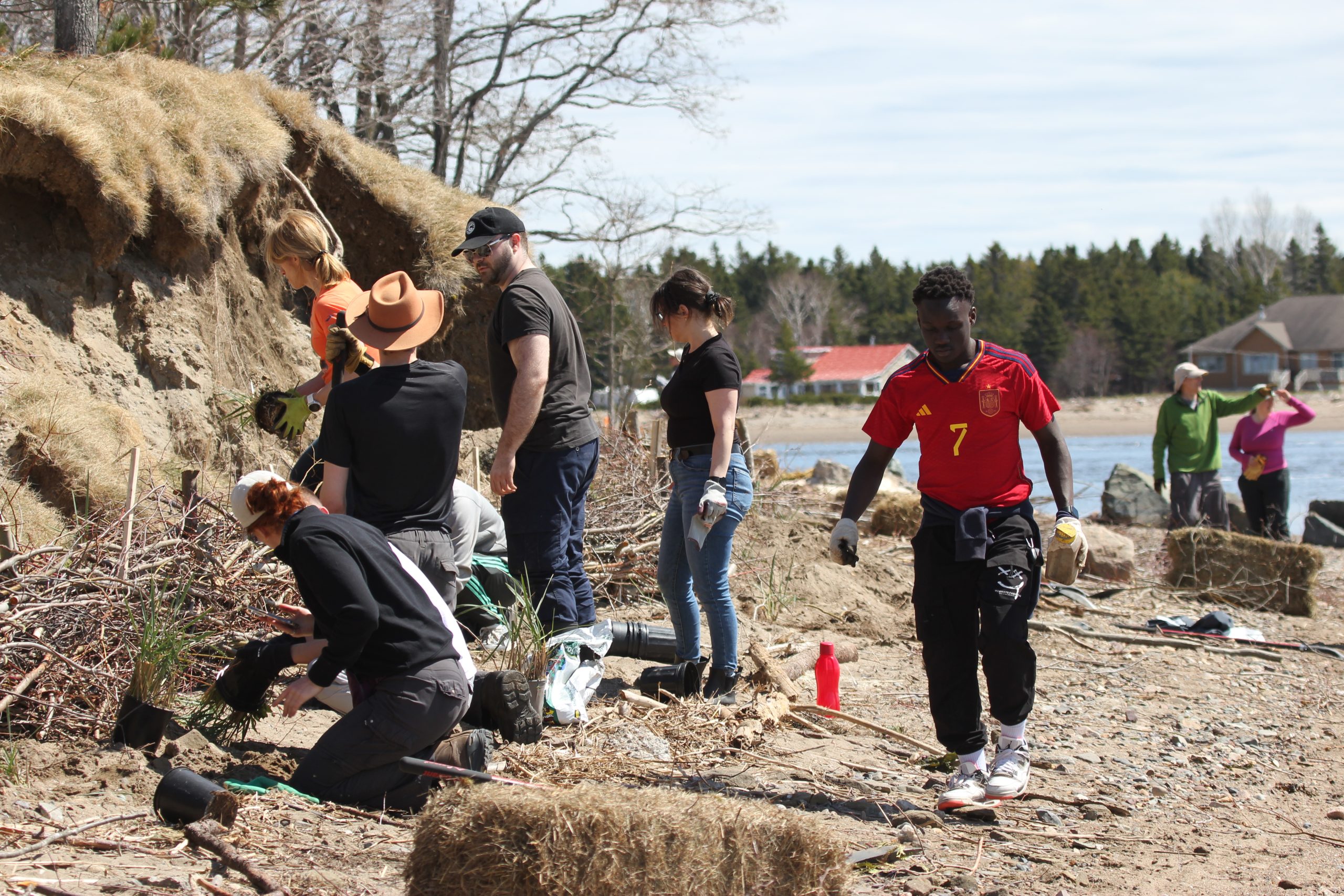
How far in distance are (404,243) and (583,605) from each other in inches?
198

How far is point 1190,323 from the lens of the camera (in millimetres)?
73562

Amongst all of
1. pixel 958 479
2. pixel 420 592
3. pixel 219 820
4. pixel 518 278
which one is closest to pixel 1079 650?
pixel 958 479

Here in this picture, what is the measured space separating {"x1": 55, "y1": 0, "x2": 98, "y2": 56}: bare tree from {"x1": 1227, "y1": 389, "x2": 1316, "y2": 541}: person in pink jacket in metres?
9.74

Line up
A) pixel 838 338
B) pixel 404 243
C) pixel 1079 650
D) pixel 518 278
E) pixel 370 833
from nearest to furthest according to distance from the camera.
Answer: pixel 370 833, pixel 518 278, pixel 1079 650, pixel 404 243, pixel 838 338

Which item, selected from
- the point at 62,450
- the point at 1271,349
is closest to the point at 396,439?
the point at 62,450

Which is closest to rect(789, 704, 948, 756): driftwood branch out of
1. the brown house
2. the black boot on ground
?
the black boot on ground

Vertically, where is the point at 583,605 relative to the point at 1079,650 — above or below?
above

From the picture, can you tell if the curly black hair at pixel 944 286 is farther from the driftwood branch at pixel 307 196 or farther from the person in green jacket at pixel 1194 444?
the person in green jacket at pixel 1194 444

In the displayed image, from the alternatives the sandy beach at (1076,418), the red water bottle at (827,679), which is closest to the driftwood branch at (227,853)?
the red water bottle at (827,679)

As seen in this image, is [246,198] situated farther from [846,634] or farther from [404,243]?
[846,634]

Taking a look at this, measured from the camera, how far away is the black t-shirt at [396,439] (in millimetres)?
3758

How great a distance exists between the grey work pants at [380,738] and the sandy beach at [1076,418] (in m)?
36.2

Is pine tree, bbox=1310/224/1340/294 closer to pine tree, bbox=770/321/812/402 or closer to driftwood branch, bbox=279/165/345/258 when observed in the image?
pine tree, bbox=770/321/812/402

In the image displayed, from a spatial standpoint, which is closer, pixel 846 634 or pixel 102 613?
pixel 102 613
